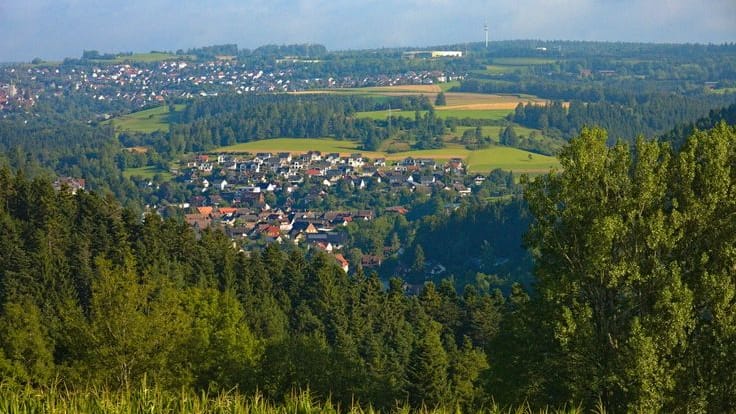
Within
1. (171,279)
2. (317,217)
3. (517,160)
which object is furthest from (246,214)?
(171,279)

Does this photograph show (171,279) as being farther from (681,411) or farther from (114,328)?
(681,411)

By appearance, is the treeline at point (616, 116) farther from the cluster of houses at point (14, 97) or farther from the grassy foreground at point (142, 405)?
the grassy foreground at point (142, 405)

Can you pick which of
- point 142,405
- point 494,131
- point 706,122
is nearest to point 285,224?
point 706,122

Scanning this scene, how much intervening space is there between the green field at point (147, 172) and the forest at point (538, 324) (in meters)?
68.4

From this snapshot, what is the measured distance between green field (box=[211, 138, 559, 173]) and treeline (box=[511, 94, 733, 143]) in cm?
1483

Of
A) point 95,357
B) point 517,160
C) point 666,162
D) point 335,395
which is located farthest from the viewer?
point 517,160

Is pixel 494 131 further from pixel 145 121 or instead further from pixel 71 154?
pixel 145 121

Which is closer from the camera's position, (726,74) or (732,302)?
(732,302)

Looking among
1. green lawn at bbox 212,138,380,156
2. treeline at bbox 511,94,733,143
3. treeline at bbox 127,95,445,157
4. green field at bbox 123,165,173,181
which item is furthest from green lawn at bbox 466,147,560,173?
green field at bbox 123,165,173,181

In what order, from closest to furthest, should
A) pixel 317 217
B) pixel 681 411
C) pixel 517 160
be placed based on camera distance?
pixel 681 411 → pixel 317 217 → pixel 517 160

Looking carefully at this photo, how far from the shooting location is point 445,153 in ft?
342

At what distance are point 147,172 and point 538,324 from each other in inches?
3626

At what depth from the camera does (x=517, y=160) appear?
94500 mm

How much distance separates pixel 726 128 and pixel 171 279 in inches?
853
